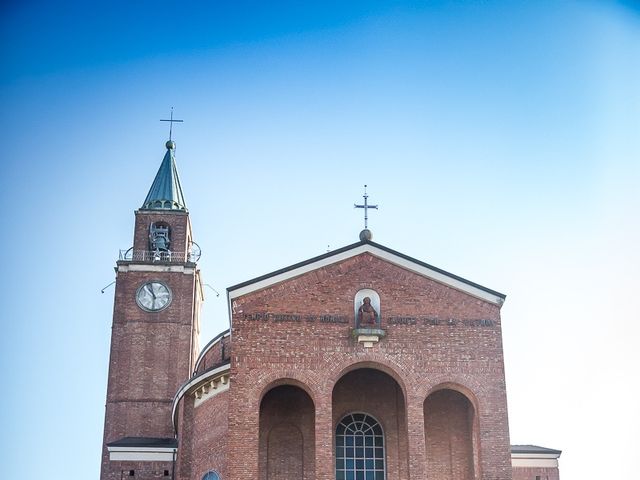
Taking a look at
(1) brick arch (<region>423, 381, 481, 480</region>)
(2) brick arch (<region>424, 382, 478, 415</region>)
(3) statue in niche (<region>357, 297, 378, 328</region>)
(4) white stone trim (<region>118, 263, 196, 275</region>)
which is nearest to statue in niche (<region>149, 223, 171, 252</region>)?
(4) white stone trim (<region>118, 263, 196, 275</region>)

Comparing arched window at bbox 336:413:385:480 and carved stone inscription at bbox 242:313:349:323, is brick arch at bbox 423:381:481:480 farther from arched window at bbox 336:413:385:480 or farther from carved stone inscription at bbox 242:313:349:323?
carved stone inscription at bbox 242:313:349:323

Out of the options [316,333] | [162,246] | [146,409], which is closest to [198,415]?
[316,333]

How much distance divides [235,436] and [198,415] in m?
5.04

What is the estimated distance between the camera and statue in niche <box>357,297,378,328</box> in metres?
27.4

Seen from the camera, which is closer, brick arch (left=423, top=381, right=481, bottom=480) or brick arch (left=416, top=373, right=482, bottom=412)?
brick arch (left=416, top=373, right=482, bottom=412)

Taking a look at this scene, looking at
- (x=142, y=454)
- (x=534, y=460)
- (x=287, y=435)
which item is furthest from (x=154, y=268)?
(x=534, y=460)

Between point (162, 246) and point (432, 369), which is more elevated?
point (162, 246)

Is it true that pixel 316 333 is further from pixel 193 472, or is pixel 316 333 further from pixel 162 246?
pixel 162 246

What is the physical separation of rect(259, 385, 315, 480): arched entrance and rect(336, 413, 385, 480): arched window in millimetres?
931

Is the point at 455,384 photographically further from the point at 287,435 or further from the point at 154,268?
the point at 154,268

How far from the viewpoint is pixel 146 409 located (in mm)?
41844

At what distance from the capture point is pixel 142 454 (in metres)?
33.2

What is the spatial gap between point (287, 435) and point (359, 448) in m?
2.13

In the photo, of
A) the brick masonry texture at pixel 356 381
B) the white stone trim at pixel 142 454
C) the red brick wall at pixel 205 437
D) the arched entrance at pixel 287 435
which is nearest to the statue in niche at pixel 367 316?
the brick masonry texture at pixel 356 381
